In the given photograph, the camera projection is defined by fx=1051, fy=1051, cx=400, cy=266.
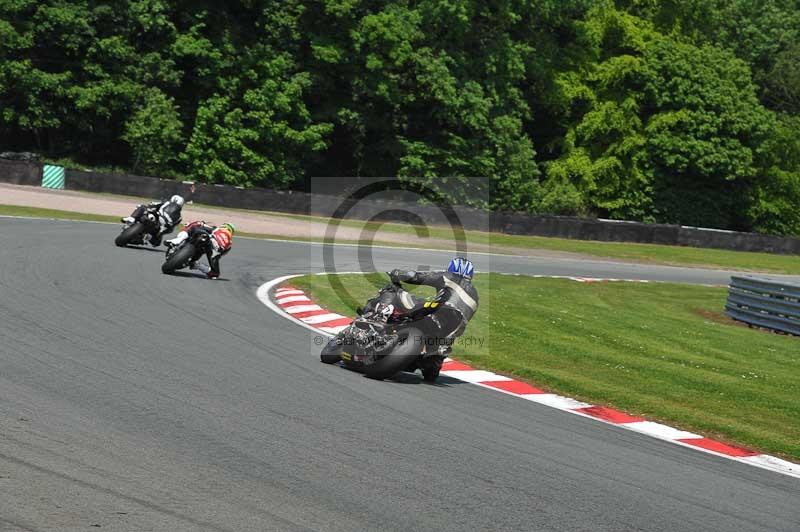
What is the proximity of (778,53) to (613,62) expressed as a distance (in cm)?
1678

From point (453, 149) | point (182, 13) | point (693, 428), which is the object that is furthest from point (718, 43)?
point (693, 428)

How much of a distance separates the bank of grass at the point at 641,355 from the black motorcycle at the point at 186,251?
1970mm

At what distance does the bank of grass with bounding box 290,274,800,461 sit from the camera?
1108cm

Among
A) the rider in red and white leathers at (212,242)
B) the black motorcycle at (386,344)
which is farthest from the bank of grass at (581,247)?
the black motorcycle at (386,344)

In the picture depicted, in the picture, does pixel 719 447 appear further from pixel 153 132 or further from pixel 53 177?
pixel 153 132

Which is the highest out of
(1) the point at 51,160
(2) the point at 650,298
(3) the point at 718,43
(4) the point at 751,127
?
(3) the point at 718,43

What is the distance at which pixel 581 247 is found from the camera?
131 ft

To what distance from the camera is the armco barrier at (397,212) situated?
121 ft

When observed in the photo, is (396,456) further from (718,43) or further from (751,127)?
(718,43)

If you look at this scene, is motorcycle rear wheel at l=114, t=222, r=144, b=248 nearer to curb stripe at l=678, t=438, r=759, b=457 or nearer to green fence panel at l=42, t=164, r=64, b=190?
curb stripe at l=678, t=438, r=759, b=457

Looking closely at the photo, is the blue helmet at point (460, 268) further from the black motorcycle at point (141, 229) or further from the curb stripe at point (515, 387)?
the black motorcycle at point (141, 229)

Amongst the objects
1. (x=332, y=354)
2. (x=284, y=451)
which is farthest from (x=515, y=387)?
(x=284, y=451)

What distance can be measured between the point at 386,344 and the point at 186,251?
25.7 feet

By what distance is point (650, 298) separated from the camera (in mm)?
26094
